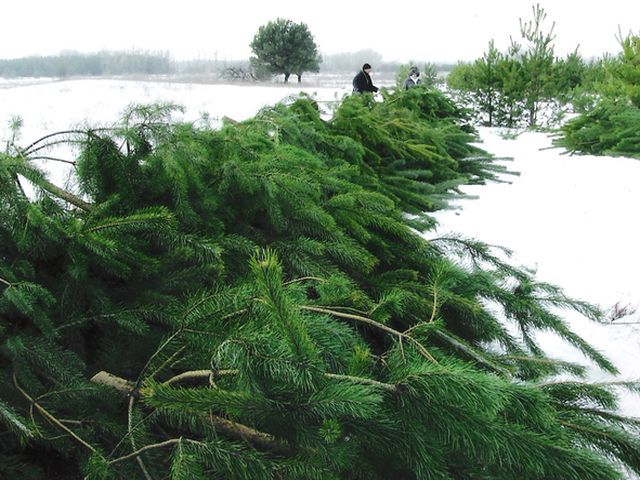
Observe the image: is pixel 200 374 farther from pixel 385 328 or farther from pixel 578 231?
pixel 578 231

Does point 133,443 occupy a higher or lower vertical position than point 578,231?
higher

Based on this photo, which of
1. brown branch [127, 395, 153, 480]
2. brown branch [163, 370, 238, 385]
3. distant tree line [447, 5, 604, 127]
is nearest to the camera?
brown branch [127, 395, 153, 480]

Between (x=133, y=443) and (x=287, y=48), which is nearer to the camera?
(x=133, y=443)

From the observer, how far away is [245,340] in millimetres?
951

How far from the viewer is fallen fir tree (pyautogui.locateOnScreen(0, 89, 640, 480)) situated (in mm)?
938

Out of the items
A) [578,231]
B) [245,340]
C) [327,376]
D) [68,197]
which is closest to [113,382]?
[245,340]

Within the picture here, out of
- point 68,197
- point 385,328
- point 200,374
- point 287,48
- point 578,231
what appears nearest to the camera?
point 200,374

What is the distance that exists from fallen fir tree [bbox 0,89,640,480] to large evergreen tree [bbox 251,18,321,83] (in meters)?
37.2

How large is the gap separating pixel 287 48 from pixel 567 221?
36.0 metres

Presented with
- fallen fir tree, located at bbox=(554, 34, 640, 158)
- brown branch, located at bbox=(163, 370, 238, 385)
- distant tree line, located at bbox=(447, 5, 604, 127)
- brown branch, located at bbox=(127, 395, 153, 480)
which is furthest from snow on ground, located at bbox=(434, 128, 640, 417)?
distant tree line, located at bbox=(447, 5, 604, 127)

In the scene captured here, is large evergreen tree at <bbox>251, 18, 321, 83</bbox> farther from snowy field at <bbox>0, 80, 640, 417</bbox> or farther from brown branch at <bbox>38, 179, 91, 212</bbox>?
brown branch at <bbox>38, 179, 91, 212</bbox>

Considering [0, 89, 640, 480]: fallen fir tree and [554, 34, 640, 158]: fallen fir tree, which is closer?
[0, 89, 640, 480]: fallen fir tree

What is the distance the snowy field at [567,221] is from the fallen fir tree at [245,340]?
0.42 meters

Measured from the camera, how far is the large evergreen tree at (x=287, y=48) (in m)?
37.2
